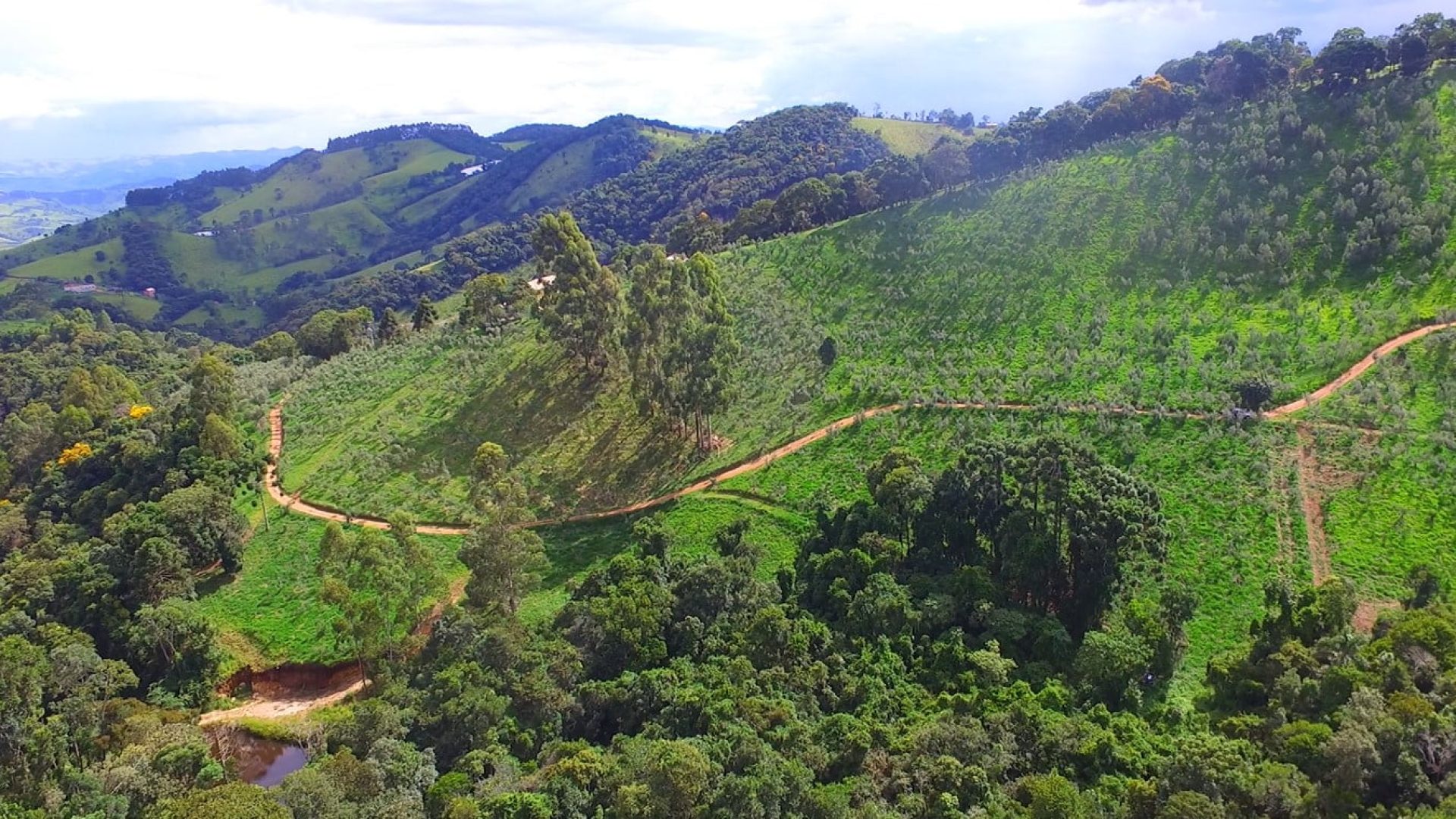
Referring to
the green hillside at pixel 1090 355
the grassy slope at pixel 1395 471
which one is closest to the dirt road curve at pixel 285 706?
the green hillside at pixel 1090 355

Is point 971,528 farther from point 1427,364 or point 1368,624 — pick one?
point 1427,364

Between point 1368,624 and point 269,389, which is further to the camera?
point 269,389

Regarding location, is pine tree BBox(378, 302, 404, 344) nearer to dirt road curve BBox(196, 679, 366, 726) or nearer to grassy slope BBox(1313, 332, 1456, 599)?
dirt road curve BBox(196, 679, 366, 726)

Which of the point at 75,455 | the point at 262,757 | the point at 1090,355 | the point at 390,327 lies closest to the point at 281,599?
the point at 262,757

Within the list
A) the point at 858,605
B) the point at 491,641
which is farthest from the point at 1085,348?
the point at 491,641

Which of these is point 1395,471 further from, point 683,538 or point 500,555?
point 500,555

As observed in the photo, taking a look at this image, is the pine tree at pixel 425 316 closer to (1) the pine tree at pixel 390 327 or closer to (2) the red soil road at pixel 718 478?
(1) the pine tree at pixel 390 327
